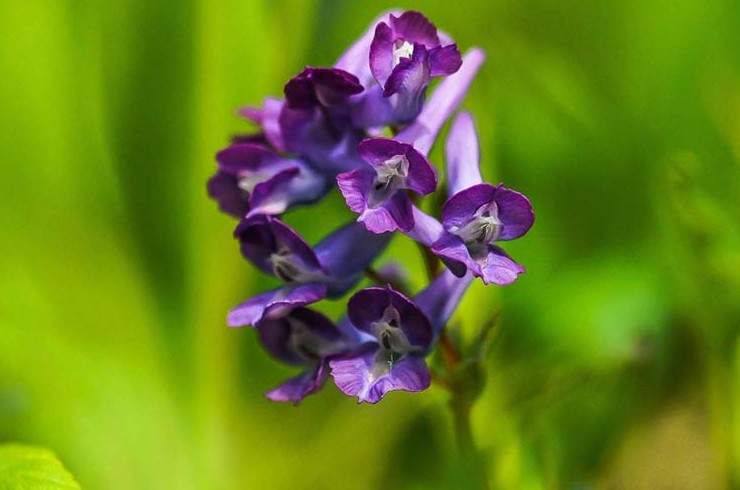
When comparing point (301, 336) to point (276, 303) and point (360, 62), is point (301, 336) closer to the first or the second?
point (276, 303)

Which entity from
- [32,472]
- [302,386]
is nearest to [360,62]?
[302,386]

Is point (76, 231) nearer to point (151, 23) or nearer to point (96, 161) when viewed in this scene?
point (96, 161)

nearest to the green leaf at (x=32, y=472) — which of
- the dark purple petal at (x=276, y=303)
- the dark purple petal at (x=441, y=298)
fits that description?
the dark purple petal at (x=276, y=303)

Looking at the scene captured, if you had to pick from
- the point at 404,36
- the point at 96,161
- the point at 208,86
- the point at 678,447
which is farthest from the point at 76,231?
the point at 678,447

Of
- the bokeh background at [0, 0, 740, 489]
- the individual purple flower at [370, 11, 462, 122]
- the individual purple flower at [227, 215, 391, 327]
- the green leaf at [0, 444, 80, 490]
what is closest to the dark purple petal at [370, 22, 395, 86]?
the individual purple flower at [370, 11, 462, 122]

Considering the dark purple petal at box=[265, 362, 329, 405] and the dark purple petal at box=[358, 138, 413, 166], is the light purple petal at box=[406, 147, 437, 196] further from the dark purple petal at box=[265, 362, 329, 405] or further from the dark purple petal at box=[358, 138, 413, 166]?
the dark purple petal at box=[265, 362, 329, 405]
